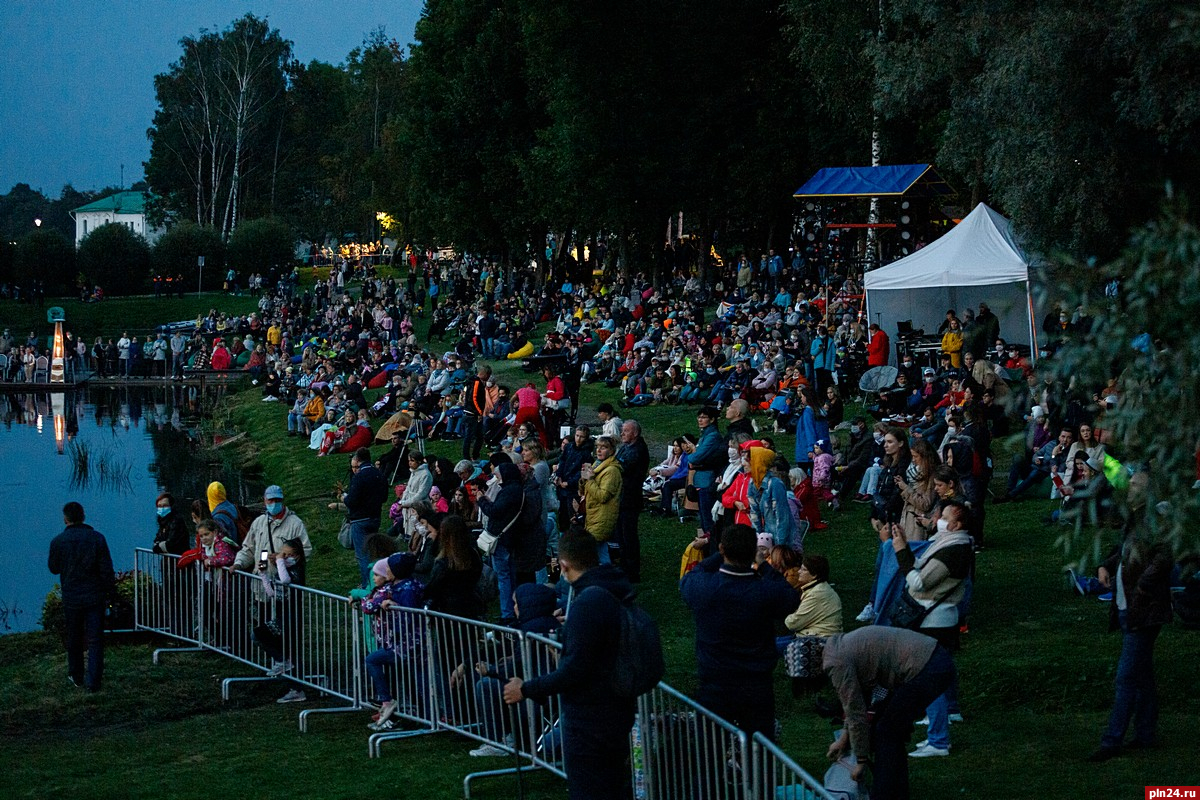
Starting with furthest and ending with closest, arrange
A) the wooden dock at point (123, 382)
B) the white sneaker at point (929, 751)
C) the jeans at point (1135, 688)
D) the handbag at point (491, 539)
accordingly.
A: the wooden dock at point (123, 382) < the handbag at point (491, 539) < the white sneaker at point (929, 751) < the jeans at point (1135, 688)

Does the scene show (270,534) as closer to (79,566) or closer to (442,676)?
(79,566)

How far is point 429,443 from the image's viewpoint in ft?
83.6

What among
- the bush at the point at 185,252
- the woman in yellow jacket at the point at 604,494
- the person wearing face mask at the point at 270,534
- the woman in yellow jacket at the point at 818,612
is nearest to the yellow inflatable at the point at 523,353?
the woman in yellow jacket at the point at 604,494

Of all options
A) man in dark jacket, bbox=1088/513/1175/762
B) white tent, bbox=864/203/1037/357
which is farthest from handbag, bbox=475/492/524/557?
white tent, bbox=864/203/1037/357

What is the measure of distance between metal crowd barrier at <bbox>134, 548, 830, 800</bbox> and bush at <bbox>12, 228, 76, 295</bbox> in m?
63.8

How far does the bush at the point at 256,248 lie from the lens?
241ft

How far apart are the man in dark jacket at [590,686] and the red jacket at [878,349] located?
1877 centimetres

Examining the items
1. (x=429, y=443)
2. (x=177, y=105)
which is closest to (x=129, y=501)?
(x=429, y=443)

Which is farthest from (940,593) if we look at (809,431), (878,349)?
(878,349)

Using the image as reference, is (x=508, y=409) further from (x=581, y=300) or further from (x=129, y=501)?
(x=581, y=300)

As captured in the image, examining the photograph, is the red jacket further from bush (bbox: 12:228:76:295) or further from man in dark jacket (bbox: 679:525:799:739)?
bush (bbox: 12:228:76:295)

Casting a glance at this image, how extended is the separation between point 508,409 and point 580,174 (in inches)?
718

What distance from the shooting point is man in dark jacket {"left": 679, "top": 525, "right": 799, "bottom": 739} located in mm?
6926

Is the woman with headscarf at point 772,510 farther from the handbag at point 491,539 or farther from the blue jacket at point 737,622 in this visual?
the blue jacket at point 737,622
